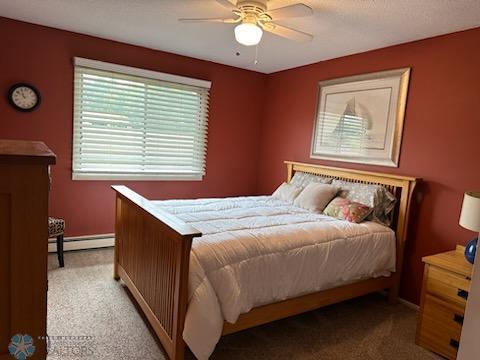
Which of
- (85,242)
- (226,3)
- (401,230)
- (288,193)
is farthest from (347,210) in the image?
(85,242)

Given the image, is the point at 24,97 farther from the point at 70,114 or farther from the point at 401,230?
the point at 401,230

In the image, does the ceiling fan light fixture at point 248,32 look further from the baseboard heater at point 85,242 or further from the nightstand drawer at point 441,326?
the baseboard heater at point 85,242

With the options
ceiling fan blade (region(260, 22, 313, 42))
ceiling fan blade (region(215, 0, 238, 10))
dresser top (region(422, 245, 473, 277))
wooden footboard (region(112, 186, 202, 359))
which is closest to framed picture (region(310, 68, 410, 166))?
dresser top (region(422, 245, 473, 277))

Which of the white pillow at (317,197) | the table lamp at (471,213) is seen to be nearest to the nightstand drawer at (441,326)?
the table lamp at (471,213)

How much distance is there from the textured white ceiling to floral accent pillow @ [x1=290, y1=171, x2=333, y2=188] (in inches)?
51.6

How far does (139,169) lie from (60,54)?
1424mm

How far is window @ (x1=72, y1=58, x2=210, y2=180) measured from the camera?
3.62 m

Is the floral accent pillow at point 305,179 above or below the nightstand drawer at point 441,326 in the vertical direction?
above

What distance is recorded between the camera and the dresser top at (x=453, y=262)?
7.28ft

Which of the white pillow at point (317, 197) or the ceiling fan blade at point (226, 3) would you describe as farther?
the white pillow at point (317, 197)

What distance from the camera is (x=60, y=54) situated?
135 inches

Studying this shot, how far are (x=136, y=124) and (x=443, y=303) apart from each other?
11.0 feet

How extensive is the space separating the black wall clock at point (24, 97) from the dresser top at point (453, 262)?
3711mm

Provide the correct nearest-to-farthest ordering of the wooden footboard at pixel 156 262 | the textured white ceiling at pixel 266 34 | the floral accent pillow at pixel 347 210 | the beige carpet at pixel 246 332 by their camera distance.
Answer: the wooden footboard at pixel 156 262 < the beige carpet at pixel 246 332 < the textured white ceiling at pixel 266 34 < the floral accent pillow at pixel 347 210
